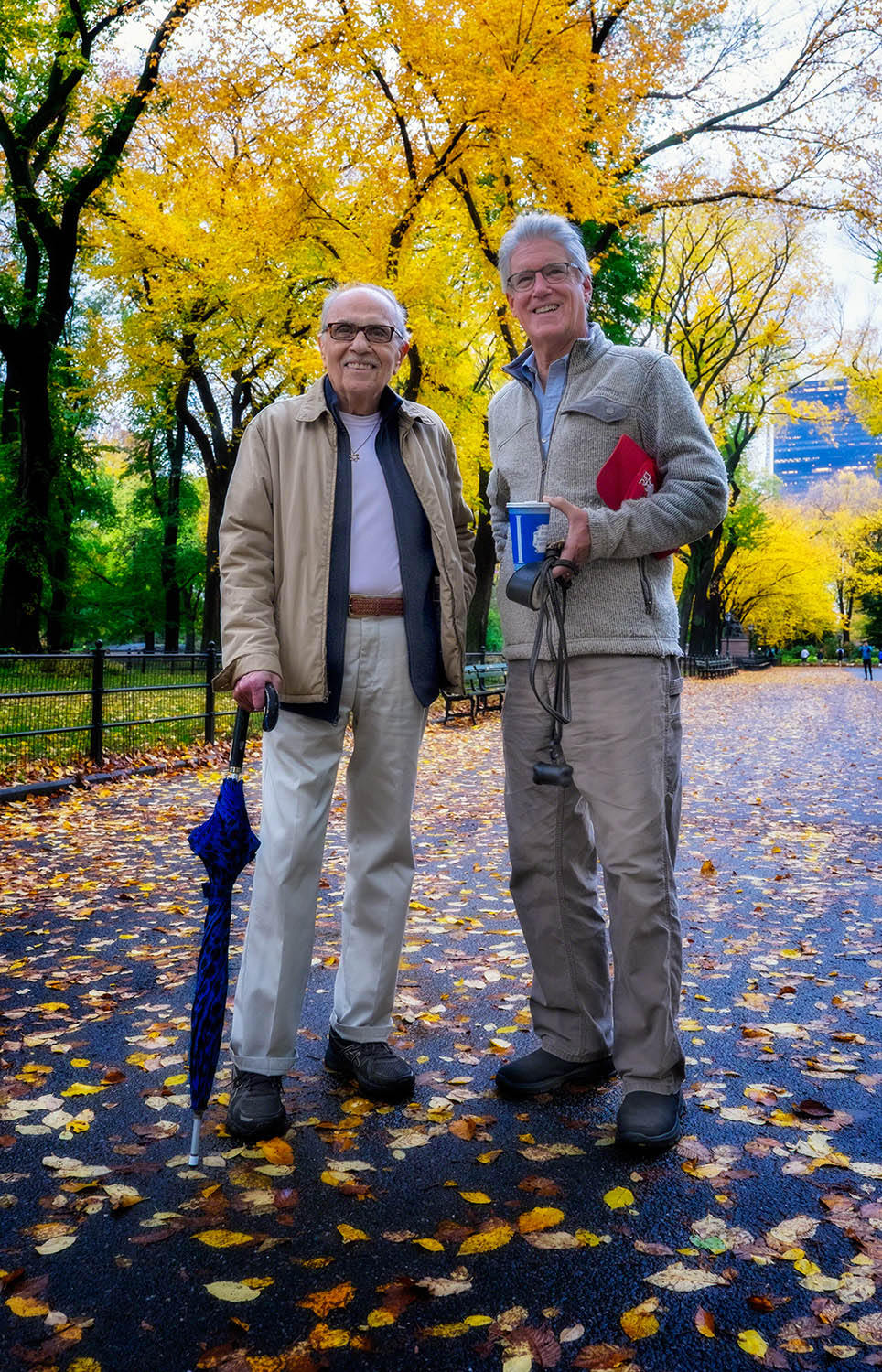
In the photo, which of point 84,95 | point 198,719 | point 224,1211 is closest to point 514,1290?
point 224,1211

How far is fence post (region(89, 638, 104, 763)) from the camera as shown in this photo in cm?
960

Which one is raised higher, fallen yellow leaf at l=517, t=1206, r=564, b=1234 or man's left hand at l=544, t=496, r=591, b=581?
man's left hand at l=544, t=496, r=591, b=581

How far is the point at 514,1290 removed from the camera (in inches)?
83.3

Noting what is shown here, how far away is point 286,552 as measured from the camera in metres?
2.98

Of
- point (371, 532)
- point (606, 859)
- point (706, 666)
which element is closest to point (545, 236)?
point (371, 532)

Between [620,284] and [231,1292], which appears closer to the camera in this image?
[231,1292]

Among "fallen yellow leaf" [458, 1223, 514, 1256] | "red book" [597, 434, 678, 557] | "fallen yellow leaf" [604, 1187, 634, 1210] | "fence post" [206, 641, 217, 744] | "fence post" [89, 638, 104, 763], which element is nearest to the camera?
"fallen yellow leaf" [458, 1223, 514, 1256]

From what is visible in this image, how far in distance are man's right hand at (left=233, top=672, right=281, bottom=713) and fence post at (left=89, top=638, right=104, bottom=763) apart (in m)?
7.16

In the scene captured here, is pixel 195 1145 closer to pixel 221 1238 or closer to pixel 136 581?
pixel 221 1238

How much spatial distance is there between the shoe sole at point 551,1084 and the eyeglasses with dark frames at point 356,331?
220 centimetres

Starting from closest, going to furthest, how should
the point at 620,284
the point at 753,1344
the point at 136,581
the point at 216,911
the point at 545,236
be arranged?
1. the point at 753,1344
2. the point at 216,911
3. the point at 545,236
4. the point at 620,284
5. the point at 136,581

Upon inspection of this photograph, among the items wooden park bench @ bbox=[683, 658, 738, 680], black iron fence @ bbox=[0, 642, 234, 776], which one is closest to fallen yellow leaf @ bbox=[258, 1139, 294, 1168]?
black iron fence @ bbox=[0, 642, 234, 776]

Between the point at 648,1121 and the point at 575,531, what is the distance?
153 cm

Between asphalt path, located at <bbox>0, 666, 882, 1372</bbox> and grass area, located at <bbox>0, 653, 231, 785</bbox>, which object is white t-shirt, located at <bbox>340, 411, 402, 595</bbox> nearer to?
asphalt path, located at <bbox>0, 666, 882, 1372</bbox>
